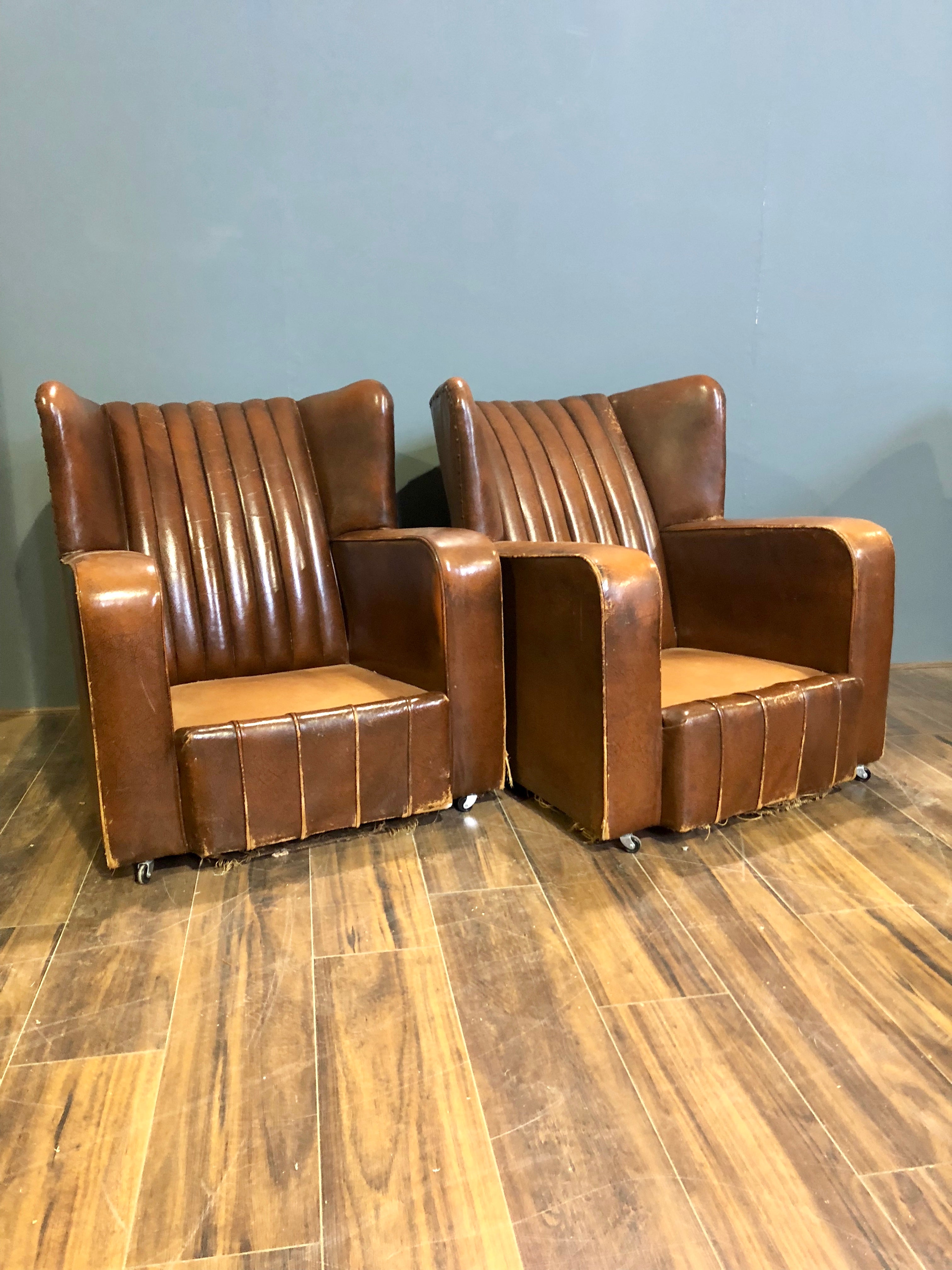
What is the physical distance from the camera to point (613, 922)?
1.41 metres

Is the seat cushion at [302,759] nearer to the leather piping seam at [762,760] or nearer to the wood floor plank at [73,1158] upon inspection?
the wood floor plank at [73,1158]

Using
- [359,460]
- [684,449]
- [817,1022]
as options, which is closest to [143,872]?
[359,460]

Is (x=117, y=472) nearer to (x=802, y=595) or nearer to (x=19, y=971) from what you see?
(x=19, y=971)

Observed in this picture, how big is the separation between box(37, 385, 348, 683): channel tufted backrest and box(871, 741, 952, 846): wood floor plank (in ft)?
4.37

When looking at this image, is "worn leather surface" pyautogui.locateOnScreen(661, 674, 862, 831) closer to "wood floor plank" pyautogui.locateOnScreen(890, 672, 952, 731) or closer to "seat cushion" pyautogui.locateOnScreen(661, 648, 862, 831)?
"seat cushion" pyautogui.locateOnScreen(661, 648, 862, 831)

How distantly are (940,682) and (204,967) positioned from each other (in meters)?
2.49

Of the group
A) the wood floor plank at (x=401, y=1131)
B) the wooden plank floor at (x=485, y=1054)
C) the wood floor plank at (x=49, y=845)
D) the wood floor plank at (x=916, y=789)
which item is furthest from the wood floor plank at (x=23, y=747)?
the wood floor plank at (x=916, y=789)

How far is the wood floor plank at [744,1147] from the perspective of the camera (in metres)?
0.84

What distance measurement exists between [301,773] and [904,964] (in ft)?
3.52

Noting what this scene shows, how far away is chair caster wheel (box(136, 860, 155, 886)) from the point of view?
1.54 metres

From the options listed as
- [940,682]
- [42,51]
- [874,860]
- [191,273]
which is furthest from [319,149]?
[940,682]

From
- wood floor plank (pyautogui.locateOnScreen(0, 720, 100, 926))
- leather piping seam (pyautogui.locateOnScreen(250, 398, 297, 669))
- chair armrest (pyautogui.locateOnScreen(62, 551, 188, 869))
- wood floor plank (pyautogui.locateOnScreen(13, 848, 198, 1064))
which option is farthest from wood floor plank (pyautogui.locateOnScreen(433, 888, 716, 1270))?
leather piping seam (pyautogui.locateOnScreen(250, 398, 297, 669))

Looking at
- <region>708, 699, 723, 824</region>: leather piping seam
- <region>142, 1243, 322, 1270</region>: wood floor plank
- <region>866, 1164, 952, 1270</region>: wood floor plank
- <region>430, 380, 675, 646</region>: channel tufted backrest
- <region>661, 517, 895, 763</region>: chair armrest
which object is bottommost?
<region>866, 1164, 952, 1270</region>: wood floor plank

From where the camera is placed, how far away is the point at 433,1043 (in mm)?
1132
